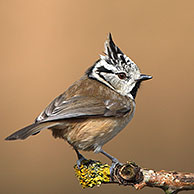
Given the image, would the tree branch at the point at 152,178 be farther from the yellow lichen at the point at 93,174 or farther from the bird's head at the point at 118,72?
the bird's head at the point at 118,72

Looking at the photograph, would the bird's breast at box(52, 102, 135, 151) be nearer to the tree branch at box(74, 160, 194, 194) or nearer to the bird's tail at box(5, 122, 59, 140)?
the bird's tail at box(5, 122, 59, 140)

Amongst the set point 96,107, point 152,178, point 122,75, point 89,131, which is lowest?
point 152,178

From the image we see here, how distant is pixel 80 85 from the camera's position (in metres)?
2.21

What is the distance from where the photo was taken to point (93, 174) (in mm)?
1903

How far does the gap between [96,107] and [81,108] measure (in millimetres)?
94

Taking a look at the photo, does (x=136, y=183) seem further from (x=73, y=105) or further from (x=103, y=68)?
(x=103, y=68)

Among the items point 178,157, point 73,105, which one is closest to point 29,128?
point 73,105

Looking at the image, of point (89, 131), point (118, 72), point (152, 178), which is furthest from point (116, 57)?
point (152, 178)

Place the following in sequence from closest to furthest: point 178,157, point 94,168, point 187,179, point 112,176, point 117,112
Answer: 1. point 187,179
2. point 112,176
3. point 94,168
4. point 117,112
5. point 178,157

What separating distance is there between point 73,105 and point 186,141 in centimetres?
173

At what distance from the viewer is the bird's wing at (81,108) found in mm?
1961

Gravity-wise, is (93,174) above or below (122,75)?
below

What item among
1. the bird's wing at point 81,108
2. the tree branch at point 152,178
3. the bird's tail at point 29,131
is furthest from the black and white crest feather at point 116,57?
the tree branch at point 152,178

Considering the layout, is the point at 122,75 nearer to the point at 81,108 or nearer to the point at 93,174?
the point at 81,108
